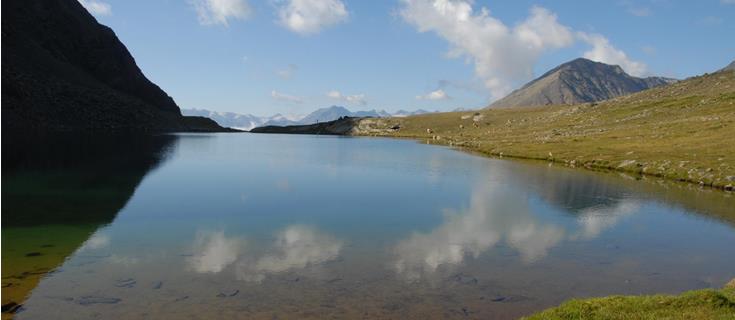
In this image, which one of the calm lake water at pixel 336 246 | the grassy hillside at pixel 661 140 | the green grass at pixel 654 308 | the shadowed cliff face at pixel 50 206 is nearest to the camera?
the green grass at pixel 654 308

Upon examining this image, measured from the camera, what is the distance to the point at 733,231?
4191 cm

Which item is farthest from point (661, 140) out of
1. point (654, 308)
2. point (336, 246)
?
point (654, 308)

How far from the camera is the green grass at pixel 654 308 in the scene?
17906mm

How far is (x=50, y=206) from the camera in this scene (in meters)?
41.3

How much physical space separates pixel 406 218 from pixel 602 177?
47.1 m

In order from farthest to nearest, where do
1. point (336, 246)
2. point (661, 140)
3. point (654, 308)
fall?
point (661, 140)
point (336, 246)
point (654, 308)

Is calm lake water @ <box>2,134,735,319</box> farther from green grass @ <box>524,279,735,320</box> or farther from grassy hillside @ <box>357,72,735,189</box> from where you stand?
grassy hillside @ <box>357,72,735,189</box>

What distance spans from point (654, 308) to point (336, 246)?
1841 cm

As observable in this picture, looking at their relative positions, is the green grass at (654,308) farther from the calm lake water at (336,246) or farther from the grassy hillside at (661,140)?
the grassy hillside at (661,140)

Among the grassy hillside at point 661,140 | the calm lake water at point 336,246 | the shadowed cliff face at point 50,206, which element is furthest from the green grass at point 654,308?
the grassy hillside at point 661,140

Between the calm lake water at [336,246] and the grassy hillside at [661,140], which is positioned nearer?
the calm lake water at [336,246]

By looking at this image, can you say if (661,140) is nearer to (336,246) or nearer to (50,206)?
(336,246)

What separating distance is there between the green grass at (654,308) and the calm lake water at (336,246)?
3.61 m

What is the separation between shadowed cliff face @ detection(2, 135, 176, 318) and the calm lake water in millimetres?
169
